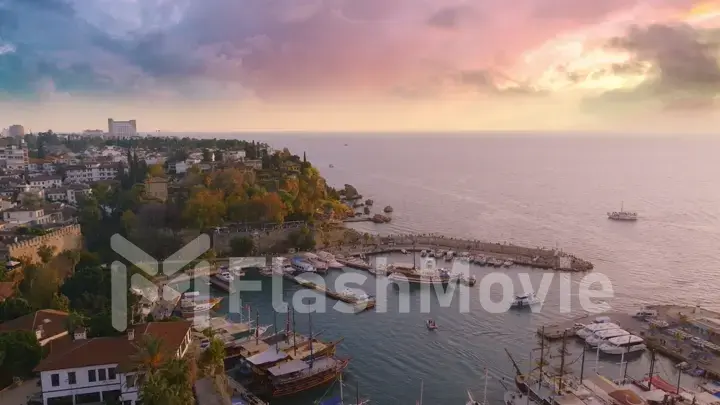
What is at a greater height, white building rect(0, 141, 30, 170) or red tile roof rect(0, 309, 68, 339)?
white building rect(0, 141, 30, 170)

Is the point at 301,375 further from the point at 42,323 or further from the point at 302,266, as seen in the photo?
the point at 302,266

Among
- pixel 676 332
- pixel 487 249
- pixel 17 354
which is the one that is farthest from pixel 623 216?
pixel 17 354

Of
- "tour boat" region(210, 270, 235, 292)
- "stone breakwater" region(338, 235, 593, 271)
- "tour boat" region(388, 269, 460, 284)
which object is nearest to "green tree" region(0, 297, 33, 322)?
"tour boat" region(210, 270, 235, 292)

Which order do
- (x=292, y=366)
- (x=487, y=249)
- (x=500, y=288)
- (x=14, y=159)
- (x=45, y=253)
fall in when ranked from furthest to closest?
1. (x=14, y=159)
2. (x=487, y=249)
3. (x=500, y=288)
4. (x=45, y=253)
5. (x=292, y=366)

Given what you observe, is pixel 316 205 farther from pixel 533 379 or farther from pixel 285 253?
pixel 533 379

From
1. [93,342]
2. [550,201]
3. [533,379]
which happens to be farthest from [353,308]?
[550,201]

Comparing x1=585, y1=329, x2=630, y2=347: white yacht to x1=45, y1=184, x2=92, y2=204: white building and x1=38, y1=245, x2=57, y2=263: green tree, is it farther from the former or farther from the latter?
x1=45, y1=184, x2=92, y2=204: white building
